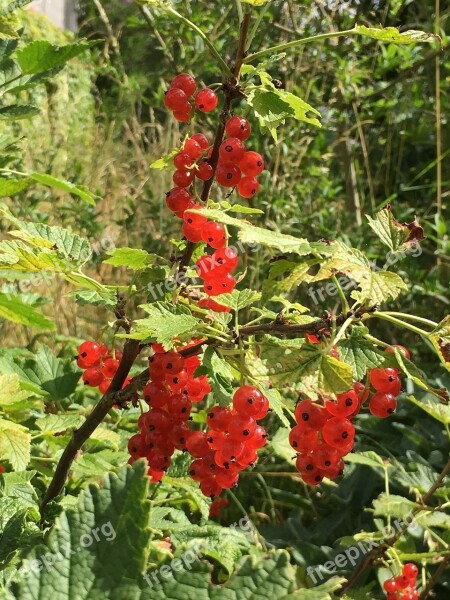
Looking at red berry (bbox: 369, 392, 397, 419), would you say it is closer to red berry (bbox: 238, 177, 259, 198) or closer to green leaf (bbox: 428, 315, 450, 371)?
green leaf (bbox: 428, 315, 450, 371)

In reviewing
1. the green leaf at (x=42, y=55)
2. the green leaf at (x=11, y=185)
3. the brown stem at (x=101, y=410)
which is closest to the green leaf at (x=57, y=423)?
the brown stem at (x=101, y=410)

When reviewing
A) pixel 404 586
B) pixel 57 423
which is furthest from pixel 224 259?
pixel 404 586

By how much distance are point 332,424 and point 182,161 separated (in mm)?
448

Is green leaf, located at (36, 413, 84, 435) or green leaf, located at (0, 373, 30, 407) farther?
green leaf, located at (36, 413, 84, 435)

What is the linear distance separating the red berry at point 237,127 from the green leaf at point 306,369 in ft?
1.07

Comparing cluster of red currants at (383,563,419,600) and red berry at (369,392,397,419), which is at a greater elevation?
red berry at (369,392,397,419)

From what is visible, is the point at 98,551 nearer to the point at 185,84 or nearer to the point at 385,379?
the point at 385,379

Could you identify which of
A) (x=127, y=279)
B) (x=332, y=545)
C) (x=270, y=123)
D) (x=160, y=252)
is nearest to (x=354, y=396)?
(x=270, y=123)

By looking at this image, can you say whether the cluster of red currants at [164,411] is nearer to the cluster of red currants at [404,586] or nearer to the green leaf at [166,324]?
the green leaf at [166,324]

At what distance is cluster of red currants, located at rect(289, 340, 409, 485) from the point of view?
→ 0.91m

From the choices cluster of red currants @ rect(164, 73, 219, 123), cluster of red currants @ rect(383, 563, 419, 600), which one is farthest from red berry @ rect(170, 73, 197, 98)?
cluster of red currants @ rect(383, 563, 419, 600)

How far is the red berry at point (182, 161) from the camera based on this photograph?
988mm

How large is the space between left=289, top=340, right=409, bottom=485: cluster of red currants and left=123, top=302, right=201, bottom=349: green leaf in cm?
20

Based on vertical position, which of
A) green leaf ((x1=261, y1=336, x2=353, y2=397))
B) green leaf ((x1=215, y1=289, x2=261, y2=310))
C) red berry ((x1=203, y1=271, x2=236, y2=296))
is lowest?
green leaf ((x1=261, y1=336, x2=353, y2=397))
